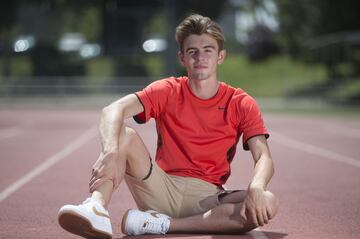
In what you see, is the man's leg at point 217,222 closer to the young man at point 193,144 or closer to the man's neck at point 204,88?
the young man at point 193,144

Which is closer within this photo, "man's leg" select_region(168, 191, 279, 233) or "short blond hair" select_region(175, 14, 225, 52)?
"man's leg" select_region(168, 191, 279, 233)

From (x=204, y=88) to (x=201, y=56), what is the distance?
24 cm

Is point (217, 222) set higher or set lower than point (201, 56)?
lower

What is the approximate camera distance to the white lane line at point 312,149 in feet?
39.1

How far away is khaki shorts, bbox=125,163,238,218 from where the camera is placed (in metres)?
5.48

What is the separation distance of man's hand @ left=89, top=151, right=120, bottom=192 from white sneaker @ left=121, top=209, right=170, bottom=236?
0.49 meters

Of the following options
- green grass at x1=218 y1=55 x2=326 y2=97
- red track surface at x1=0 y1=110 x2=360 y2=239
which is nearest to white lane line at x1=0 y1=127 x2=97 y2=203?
Result: red track surface at x1=0 y1=110 x2=360 y2=239

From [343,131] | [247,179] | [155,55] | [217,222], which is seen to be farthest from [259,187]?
[155,55]

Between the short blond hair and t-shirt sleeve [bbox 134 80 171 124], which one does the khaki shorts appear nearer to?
t-shirt sleeve [bbox 134 80 171 124]

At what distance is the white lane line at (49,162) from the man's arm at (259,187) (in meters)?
3.40

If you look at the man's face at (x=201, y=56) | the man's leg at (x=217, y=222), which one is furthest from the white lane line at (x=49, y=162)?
the man's face at (x=201, y=56)

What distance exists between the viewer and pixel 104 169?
4914mm

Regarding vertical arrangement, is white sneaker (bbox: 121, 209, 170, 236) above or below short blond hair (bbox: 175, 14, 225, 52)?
below

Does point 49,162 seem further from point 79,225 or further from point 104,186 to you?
point 79,225
